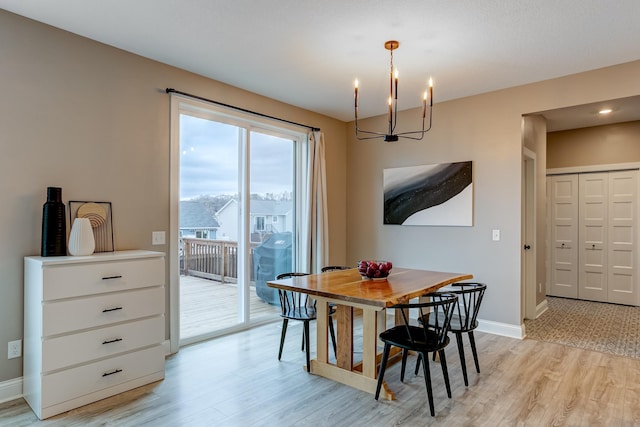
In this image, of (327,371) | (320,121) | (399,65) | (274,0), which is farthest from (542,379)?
(320,121)

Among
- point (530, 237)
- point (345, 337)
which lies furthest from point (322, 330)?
point (530, 237)

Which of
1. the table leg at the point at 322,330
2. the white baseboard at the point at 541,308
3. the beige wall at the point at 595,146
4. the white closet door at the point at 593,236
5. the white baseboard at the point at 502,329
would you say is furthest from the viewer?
the white closet door at the point at 593,236

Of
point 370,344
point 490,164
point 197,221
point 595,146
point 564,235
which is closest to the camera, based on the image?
point 370,344

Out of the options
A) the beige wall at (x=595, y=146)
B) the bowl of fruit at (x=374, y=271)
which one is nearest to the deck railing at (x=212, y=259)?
the bowl of fruit at (x=374, y=271)

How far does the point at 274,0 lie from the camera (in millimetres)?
2436

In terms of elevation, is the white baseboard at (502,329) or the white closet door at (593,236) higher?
the white closet door at (593,236)

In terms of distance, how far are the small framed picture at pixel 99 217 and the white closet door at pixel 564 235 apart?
6086 mm

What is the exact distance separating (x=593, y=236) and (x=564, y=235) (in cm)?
37

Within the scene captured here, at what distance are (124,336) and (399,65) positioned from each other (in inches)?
123

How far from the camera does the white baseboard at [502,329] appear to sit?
13.2 ft

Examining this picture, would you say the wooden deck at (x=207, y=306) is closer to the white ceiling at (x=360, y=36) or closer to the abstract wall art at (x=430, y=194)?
the white ceiling at (x=360, y=36)

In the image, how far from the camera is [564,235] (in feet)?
19.5

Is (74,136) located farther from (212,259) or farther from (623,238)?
(623,238)

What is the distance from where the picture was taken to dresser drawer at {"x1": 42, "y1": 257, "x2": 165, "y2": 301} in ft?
7.87
